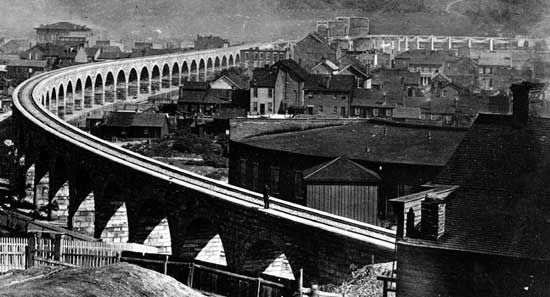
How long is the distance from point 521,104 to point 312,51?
87.4 m

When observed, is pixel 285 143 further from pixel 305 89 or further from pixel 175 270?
pixel 305 89

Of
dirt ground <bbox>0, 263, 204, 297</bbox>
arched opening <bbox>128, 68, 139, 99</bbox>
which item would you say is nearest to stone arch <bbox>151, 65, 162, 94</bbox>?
arched opening <bbox>128, 68, 139, 99</bbox>

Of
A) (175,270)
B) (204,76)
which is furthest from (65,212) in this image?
(204,76)

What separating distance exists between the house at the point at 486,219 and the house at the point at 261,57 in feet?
307

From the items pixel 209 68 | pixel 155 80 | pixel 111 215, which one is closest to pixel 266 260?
pixel 111 215

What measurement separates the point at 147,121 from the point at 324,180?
3841cm

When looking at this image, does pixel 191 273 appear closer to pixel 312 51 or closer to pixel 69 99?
pixel 69 99

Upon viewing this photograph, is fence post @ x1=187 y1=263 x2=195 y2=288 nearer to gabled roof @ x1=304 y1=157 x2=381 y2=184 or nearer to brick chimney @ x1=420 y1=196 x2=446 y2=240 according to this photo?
brick chimney @ x1=420 y1=196 x2=446 y2=240

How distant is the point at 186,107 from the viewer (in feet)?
262

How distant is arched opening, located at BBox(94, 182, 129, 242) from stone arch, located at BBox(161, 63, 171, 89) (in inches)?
3214

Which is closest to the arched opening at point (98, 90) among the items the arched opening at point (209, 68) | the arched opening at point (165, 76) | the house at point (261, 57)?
the arched opening at point (165, 76)

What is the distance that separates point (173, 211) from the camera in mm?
34344

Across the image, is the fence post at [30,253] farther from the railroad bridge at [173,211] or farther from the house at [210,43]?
the house at [210,43]

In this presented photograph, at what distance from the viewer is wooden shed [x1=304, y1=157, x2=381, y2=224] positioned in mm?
34812
